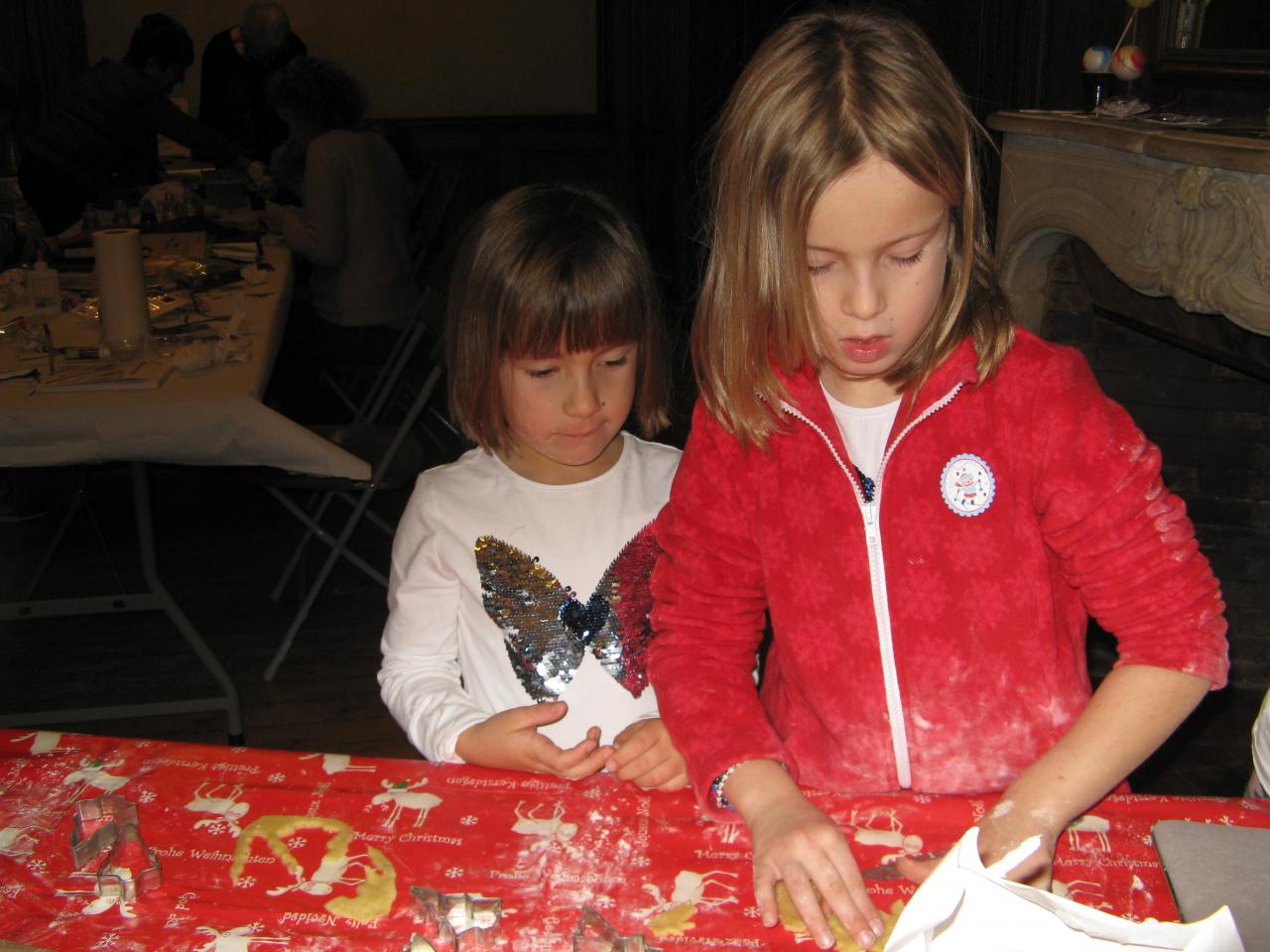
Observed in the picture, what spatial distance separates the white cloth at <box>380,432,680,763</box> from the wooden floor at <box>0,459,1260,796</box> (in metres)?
1.34

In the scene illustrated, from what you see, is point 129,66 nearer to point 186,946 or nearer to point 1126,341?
point 1126,341

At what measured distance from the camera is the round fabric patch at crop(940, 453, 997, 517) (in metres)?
1.03

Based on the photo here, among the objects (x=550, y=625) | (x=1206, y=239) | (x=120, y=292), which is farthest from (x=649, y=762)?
(x=120, y=292)

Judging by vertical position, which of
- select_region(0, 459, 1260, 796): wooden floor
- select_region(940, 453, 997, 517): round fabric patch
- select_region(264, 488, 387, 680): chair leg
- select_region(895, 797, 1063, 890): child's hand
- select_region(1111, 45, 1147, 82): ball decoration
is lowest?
select_region(0, 459, 1260, 796): wooden floor

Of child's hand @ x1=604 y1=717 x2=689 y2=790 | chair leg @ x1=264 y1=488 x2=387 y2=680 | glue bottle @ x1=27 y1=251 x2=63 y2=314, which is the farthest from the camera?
glue bottle @ x1=27 y1=251 x2=63 y2=314

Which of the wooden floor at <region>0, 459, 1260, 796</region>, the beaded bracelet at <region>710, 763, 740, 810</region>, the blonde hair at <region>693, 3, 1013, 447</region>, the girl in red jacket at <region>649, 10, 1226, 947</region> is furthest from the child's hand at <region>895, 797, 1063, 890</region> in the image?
the wooden floor at <region>0, 459, 1260, 796</region>

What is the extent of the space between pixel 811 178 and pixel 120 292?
2.14 metres

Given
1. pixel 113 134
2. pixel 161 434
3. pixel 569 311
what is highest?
pixel 113 134

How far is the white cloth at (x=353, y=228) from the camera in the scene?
162 inches

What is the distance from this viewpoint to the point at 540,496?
1.39 meters

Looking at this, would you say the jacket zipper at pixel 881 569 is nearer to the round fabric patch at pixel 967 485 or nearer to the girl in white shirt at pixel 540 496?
the round fabric patch at pixel 967 485

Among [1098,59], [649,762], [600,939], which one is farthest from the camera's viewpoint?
[1098,59]

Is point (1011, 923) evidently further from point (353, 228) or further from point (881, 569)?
point (353, 228)

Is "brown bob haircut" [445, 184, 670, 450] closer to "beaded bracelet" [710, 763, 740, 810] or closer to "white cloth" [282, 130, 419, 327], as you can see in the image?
"beaded bracelet" [710, 763, 740, 810]
